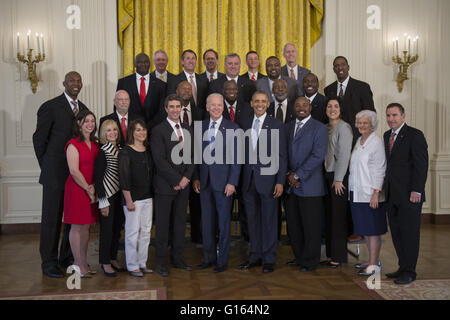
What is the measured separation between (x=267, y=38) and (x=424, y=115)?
99.2 inches

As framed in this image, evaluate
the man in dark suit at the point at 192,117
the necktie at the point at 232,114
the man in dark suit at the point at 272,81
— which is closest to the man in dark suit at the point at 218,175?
the man in dark suit at the point at 192,117

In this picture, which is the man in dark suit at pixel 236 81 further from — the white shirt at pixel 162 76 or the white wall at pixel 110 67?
the white wall at pixel 110 67

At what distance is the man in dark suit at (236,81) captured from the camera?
4762 millimetres

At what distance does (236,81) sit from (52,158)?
2.02 metres

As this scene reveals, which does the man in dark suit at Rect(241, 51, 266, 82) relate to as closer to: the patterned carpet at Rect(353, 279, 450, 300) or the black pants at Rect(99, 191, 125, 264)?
the black pants at Rect(99, 191, 125, 264)

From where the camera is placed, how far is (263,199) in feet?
13.7

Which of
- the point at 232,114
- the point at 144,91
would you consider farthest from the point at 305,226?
the point at 144,91

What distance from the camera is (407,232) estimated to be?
12.2ft

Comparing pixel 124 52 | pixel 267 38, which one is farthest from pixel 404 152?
pixel 124 52

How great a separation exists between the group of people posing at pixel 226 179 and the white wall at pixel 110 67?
2.09m

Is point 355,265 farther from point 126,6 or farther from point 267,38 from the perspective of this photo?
point 126,6

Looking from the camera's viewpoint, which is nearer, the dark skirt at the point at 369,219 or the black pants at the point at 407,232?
the black pants at the point at 407,232

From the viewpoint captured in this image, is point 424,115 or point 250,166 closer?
point 250,166

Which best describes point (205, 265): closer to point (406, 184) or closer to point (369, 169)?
point (369, 169)
